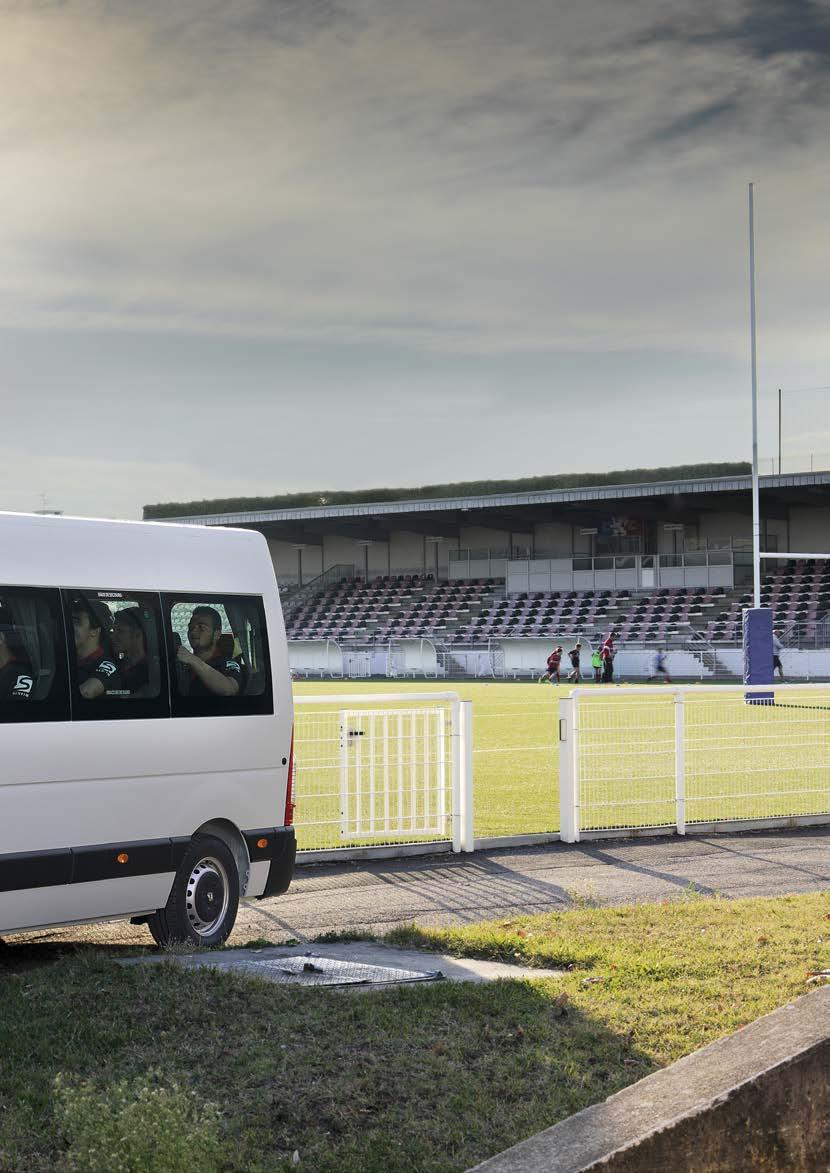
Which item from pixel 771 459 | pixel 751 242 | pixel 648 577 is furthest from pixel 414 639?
pixel 751 242

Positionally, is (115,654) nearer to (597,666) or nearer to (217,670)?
(217,670)

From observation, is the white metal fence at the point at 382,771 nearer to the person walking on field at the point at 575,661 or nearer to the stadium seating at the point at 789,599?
the person walking on field at the point at 575,661

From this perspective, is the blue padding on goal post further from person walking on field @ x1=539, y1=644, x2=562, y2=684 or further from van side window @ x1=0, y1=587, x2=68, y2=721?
van side window @ x1=0, y1=587, x2=68, y2=721

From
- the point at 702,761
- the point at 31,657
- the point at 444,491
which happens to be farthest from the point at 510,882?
the point at 444,491

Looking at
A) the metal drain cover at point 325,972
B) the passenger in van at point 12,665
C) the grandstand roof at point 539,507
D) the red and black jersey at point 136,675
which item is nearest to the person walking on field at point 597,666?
the grandstand roof at point 539,507

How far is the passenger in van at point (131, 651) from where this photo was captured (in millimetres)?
8211

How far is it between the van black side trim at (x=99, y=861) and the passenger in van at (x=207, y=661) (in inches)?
32.9

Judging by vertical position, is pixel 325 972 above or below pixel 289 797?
below

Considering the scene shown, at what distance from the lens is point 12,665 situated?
7645 millimetres

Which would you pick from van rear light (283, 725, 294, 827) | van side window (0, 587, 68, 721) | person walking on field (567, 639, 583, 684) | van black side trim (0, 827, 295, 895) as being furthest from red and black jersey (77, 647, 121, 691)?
person walking on field (567, 639, 583, 684)

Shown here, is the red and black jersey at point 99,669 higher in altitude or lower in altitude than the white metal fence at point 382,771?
higher

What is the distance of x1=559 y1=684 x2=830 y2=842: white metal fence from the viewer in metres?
13.0

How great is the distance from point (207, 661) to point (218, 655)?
9cm

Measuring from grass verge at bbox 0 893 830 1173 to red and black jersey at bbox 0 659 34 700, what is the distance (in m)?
1.34
